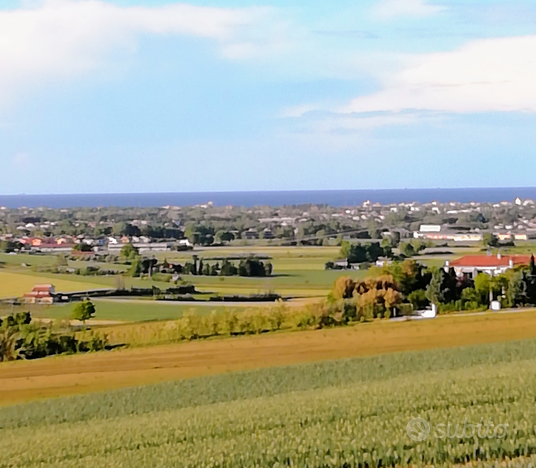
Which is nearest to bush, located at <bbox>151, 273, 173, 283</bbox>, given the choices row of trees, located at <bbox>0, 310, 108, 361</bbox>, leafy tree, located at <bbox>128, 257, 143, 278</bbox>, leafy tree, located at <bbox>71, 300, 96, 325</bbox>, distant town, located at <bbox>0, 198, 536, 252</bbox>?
leafy tree, located at <bbox>128, 257, 143, 278</bbox>

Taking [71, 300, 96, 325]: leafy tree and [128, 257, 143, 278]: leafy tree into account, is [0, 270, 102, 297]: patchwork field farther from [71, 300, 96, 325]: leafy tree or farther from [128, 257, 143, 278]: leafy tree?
[71, 300, 96, 325]: leafy tree

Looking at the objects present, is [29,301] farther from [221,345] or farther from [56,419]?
[56,419]

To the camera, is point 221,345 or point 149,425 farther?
point 221,345

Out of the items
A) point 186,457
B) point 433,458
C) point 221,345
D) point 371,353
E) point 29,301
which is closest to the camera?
point 433,458

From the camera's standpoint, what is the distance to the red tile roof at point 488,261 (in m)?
40.0

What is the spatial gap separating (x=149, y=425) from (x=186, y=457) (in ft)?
9.35

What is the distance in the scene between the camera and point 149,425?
10.3m

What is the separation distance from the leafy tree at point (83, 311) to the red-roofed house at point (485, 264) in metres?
17.1

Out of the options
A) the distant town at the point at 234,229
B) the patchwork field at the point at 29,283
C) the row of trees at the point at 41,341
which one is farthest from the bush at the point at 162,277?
the row of trees at the point at 41,341

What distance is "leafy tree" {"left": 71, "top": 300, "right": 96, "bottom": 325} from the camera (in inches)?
1209

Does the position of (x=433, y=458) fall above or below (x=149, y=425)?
above

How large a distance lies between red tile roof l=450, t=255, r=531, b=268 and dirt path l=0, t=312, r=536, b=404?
407 inches

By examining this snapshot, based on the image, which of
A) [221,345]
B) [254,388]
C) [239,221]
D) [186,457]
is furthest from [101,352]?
[239,221]

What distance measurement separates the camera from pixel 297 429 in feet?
28.1
